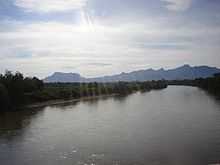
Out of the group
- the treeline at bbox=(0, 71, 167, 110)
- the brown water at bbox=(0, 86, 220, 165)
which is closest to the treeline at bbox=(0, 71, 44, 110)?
the treeline at bbox=(0, 71, 167, 110)

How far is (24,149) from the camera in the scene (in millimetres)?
18906

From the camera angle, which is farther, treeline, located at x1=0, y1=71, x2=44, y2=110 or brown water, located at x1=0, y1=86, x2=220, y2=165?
treeline, located at x1=0, y1=71, x2=44, y2=110

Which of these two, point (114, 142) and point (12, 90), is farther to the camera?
point (12, 90)

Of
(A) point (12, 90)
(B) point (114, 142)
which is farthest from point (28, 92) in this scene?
(B) point (114, 142)

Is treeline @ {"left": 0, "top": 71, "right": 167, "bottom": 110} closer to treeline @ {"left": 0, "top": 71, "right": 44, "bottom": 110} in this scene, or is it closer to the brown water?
treeline @ {"left": 0, "top": 71, "right": 44, "bottom": 110}

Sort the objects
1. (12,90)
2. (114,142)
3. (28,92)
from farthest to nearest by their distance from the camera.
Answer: (28,92) < (12,90) < (114,142)

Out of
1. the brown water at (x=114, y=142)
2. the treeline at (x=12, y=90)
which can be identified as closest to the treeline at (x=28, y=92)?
the treeline at (x=12, y=90)

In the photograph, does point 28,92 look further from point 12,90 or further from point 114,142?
point 114,142

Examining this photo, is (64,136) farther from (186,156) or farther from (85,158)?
(186,156)

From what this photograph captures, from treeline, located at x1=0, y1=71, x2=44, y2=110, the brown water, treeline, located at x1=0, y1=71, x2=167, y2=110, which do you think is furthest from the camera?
treeline, located at x1=0, y1=71, x2=167, y2=110

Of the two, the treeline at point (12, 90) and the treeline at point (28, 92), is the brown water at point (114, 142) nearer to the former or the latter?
the treeline at point (12, 90)

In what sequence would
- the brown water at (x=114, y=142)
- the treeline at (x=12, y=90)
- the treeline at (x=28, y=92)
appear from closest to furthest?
the brown water at (x=114, y=142) → the treeline at (x=12, y=90) → the treeline at (x=28, y=92)

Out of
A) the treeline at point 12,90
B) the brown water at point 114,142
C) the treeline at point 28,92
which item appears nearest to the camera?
the brown water at point 114,142

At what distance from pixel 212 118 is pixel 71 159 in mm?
18415
